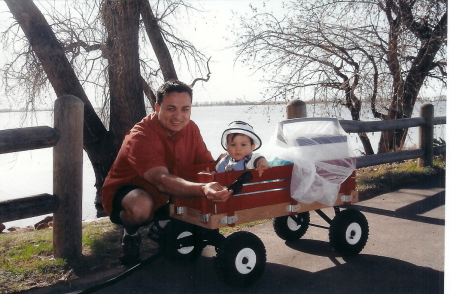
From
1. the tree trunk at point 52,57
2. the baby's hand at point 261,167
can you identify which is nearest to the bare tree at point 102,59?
the tree trunk at point 52,57

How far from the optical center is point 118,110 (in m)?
6.40

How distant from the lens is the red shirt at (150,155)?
374 cm

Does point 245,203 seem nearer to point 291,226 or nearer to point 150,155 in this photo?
point 150,155

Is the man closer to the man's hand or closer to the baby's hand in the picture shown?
the man's hand

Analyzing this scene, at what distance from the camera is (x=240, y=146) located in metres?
3.86

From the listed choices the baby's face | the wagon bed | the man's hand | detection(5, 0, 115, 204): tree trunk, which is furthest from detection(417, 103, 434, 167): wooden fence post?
the man's hand

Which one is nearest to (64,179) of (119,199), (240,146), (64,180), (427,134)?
(64,180)

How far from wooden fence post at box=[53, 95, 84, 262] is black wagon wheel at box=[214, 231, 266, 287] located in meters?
1.44

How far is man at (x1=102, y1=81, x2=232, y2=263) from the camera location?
12.2 ft

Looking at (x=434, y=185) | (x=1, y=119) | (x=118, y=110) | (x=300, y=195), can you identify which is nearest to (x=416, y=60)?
(x=434, y=185)

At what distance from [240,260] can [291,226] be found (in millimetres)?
1297

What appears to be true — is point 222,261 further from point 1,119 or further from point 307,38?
point 307,38

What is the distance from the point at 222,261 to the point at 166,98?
1379mm

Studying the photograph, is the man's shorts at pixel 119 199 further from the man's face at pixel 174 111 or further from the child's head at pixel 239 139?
the child's head at pixel 239 139
